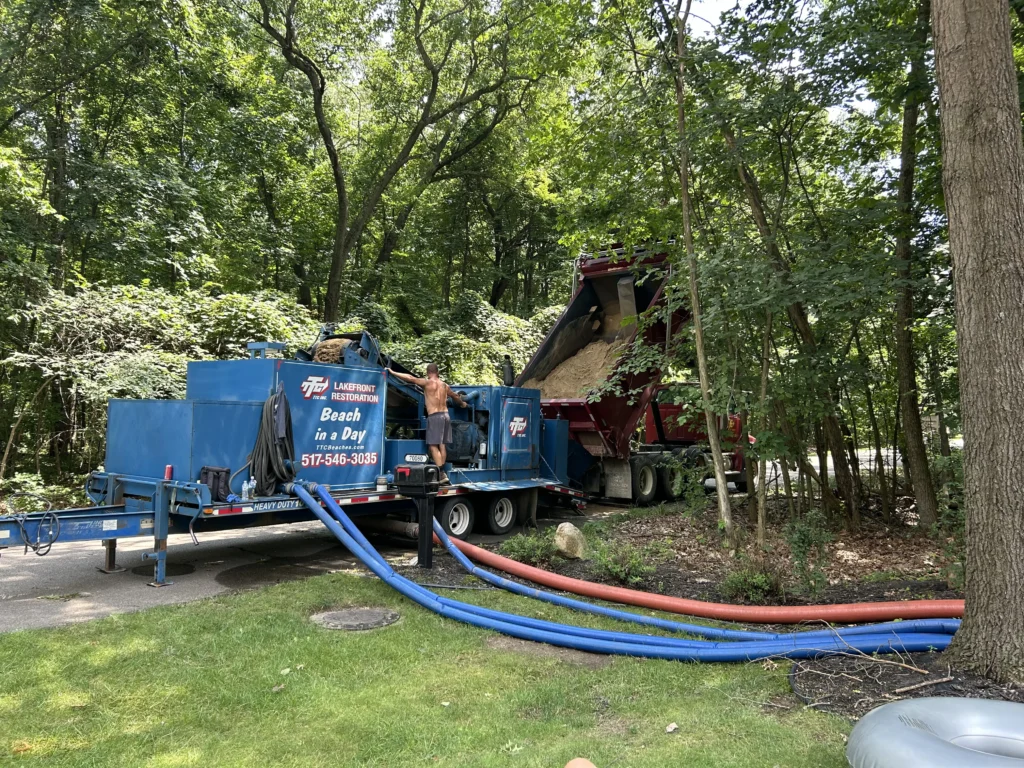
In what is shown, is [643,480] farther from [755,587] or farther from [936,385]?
[755,587]

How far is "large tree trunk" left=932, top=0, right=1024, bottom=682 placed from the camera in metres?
3.88

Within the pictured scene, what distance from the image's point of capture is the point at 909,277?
766 centimetres

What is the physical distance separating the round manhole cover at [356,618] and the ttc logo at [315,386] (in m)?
2.69

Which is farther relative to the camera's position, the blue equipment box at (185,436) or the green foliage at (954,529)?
the blue equipment box at (185,436)

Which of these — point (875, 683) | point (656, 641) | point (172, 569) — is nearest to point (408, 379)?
point (172, 569)

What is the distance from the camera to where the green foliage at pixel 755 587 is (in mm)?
6297

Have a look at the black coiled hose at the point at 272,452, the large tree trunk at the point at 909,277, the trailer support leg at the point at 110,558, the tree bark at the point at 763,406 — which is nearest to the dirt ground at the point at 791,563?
the tree bark at the point at 763,406

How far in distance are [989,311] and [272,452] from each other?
642 centimetres

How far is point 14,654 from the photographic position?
15.7ft

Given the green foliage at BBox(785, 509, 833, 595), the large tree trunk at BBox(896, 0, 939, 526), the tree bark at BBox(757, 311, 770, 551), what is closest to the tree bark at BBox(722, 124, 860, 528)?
the tree bark at BBox(757, 311, 770, 551)

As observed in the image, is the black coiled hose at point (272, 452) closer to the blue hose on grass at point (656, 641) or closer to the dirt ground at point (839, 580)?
the dirt ground at point (839, 580)

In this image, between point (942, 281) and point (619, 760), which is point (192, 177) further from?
point (619, 760)

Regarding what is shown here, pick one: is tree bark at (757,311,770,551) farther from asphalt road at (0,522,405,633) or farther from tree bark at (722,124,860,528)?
asphalt road at (0,522,405,633)

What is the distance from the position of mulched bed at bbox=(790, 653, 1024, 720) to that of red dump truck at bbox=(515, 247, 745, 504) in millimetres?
8039
